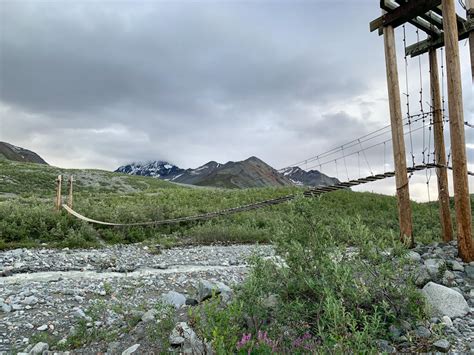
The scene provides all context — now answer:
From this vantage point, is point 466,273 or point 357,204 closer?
point 466,273

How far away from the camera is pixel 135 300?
23.9 feet

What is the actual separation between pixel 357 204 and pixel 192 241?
610 inches

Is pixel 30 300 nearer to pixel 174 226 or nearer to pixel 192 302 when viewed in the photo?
pixel 192 302

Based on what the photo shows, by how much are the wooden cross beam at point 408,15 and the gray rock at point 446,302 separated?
20.1 ft

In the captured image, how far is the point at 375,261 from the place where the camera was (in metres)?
4.32

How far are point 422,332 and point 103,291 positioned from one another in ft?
20.4

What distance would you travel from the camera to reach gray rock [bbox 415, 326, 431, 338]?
409cm

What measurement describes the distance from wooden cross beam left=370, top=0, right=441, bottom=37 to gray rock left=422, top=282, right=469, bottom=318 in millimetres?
6137

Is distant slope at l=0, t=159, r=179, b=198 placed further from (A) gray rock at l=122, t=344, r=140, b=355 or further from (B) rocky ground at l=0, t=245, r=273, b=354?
(A) gray rock at l=122, t=344, r=140, b=355

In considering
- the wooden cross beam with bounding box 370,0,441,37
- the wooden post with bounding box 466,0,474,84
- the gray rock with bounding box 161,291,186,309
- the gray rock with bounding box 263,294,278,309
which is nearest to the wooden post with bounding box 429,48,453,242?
the wooden cross beam with bounding box 370,0,441,37

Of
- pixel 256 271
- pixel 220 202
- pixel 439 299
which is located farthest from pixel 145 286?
pixel 220 202

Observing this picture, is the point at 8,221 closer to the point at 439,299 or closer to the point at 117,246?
the point at 117,246

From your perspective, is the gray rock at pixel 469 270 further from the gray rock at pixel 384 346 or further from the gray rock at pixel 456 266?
the gray rock at pixel 384 346

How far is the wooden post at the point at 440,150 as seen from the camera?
9258mm
